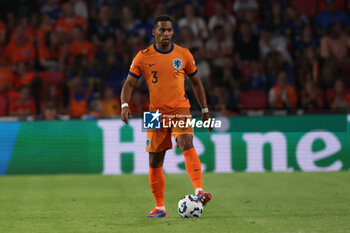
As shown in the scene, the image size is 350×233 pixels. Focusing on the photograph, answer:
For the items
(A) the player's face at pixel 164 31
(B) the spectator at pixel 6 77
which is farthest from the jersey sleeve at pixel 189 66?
(B) the spectator at pixel 6 77

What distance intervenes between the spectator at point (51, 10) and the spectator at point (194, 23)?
3.27m

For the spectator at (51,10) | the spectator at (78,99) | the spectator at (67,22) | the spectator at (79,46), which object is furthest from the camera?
the spectator at (51,10)

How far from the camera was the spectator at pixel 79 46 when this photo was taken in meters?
15.9

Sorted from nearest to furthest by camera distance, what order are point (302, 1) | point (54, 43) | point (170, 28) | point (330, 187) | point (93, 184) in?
point (170, 28), point (330, 187), point (93, 184), point (54, 43), point (302, 1)

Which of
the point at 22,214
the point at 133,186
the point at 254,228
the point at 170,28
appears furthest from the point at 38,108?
the point at 254,228

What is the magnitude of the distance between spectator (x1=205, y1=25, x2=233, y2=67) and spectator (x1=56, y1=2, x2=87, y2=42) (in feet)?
11.0

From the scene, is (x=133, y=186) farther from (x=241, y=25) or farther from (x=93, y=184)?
(x=241, y=25)

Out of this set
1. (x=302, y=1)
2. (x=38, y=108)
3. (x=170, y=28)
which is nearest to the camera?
(x=170, y=28)

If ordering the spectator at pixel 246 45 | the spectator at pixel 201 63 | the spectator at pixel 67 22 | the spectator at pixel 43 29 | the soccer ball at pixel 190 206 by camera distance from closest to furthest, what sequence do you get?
the soccer ball at pixel 190 206
the spectator at pixel 201 63
the spectator at pixel 246 45
the spectator at pixel 43 29
the spectator at pixel 67 22

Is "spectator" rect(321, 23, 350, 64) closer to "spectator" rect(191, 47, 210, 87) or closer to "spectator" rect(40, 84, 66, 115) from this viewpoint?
Answer: "spectator" rect(191, 47, 210, 87)

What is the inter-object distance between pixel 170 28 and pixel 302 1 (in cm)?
1139

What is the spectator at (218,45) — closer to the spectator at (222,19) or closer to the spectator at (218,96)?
the spectator at (222,19)

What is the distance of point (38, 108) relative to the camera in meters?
14.4

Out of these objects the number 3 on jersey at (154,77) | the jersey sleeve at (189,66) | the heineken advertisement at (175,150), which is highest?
the jersey sleeve at (189,66)
